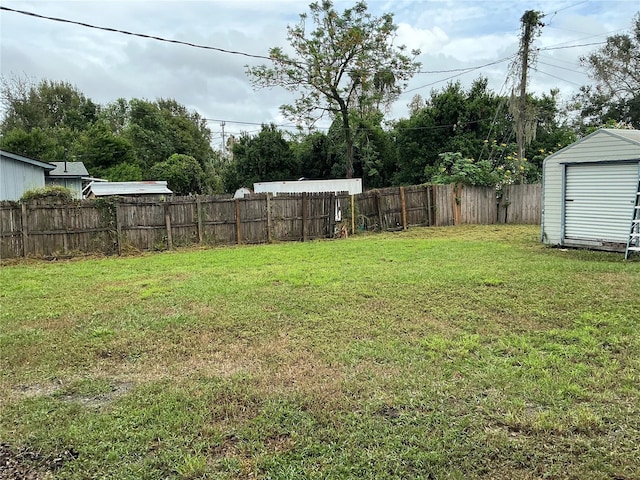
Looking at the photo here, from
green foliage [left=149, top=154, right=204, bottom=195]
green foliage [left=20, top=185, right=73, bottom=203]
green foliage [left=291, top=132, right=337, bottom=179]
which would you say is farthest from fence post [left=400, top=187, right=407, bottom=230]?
green foliage [left=149, top=154, right=204, bottom=195]

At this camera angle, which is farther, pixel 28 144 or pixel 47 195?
pixel 28 144

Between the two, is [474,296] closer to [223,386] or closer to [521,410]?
[521,410]

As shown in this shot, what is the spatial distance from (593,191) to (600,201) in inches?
9.9

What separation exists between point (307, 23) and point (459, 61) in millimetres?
8118

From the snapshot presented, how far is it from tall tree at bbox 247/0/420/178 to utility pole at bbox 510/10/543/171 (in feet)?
27.3

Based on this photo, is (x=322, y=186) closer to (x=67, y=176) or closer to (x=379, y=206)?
(x=379, y=206)

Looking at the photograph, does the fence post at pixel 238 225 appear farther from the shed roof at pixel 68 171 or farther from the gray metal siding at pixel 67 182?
the shed roof at pixel 68 171

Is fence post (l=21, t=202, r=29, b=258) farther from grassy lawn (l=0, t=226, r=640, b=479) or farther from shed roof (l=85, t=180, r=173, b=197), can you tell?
shed roof (l=85, t=180, r=173, b=197)

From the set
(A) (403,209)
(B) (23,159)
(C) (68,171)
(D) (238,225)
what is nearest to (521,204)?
(A) (403,209)

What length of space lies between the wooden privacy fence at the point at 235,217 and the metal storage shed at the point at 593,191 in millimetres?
5295

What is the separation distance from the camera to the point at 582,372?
3.12 m

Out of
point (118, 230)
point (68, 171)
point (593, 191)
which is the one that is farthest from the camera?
point (68, 171)

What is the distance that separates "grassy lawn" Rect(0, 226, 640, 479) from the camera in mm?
2227

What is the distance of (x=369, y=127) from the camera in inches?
1067
